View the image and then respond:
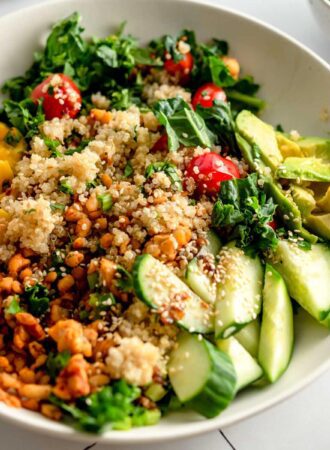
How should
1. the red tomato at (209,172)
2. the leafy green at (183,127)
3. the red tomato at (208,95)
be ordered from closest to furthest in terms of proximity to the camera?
the red tomato at (209,172)
the leafy green at (183,127)
the red tomato at (208,95)

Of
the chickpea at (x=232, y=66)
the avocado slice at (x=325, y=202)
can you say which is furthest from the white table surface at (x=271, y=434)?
the chickpea at (x=232, y=66)

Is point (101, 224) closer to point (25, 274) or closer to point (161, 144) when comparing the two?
point (25, 274)

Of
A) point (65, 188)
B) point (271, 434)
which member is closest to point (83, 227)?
point (65, 188)

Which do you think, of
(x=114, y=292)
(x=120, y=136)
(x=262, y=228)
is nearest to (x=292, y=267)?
(x=262, y=228)

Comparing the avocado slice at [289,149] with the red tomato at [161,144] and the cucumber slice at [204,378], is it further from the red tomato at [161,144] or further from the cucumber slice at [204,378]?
the cucumber slice at [204,378]

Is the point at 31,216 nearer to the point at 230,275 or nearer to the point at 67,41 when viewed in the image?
the point at 230,275
